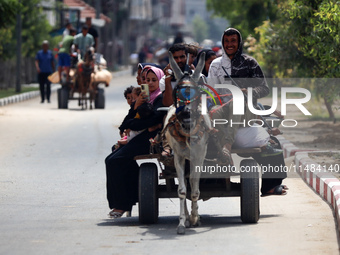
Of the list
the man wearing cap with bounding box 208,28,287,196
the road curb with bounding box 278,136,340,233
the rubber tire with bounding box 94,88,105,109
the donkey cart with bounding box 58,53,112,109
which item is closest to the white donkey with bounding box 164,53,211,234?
the man wearing cap with bounding box 208,28,287,196

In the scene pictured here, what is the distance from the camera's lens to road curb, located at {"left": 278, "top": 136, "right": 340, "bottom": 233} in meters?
10.7

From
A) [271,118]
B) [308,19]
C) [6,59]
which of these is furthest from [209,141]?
[6,59]

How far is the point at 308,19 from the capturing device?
1728 cm

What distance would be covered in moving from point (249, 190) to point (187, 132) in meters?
0.97

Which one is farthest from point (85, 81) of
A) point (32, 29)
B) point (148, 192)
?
point (148, 192)

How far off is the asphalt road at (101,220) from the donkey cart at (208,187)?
160 millimetres

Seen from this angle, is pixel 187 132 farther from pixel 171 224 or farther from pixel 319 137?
pixel 319 137

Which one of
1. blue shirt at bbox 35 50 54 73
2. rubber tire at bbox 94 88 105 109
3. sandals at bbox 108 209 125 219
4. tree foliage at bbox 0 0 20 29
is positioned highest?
tree foliage at bbox 0 0 20 29

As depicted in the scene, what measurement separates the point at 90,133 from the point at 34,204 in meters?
9.07

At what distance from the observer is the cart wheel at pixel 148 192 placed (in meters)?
9.31

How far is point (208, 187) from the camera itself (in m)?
9.56

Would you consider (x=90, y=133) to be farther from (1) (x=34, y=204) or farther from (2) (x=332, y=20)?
(1) (x=34, y=204)

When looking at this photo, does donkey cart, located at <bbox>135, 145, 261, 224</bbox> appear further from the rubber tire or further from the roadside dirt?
the rubber tire

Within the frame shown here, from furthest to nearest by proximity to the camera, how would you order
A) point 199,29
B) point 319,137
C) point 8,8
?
point 199,29 < point 8,8 < point 319,137
